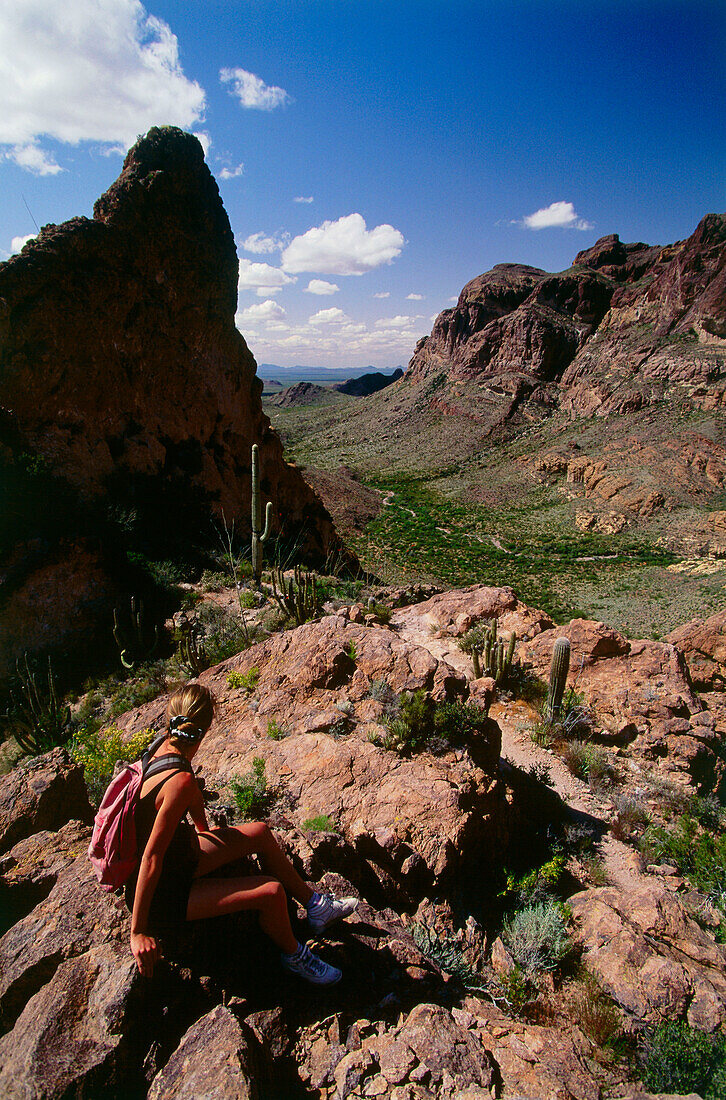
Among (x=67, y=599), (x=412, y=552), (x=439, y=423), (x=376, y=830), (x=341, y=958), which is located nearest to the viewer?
(x=341, y=958)

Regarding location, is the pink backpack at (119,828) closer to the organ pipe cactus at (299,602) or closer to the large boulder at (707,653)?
the organ pipe cactus at (299,602)

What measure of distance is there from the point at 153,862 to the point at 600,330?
82.5m

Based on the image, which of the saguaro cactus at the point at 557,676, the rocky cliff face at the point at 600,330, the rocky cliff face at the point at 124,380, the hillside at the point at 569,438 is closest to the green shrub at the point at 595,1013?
the saguaro cactus at the point at 557,676

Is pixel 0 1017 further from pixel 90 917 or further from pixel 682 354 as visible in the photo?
pixel 682 354

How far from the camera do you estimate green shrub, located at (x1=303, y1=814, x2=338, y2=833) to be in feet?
11.6

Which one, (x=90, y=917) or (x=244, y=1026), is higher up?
(x=90, y=917)

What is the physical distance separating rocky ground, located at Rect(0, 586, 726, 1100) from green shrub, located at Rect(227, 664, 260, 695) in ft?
0.22

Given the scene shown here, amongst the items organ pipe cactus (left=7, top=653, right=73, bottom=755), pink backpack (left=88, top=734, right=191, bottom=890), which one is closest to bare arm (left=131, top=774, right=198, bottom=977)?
pink backpack (left=88, top=734, right=191, bottom=890)

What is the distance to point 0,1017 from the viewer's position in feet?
7.41

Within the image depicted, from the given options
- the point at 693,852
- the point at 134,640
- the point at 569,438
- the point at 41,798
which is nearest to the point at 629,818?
the point at 693,852

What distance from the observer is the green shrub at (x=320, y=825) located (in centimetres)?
355

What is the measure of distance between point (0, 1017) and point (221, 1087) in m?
1.20

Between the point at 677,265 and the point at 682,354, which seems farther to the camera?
the point at 677,265

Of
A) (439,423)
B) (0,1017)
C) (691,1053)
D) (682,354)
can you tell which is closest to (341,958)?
(0,1017)
